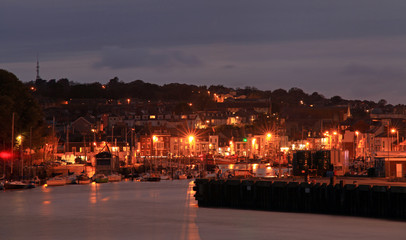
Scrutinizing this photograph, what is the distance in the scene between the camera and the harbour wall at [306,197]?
144ft

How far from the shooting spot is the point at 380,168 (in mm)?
Answer: 62562

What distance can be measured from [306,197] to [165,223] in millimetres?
9572

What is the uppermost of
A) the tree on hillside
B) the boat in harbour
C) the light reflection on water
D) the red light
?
the tree on hillside

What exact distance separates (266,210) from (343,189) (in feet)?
21.7

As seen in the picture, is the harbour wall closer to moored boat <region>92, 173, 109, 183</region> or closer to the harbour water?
the harbour water

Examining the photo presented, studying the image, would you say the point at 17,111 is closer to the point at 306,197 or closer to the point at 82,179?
the point at 82,179

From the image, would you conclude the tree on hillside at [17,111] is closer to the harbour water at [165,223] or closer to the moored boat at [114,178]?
the moored boat at [114,178]

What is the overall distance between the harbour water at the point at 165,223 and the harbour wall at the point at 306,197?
2.68 feet

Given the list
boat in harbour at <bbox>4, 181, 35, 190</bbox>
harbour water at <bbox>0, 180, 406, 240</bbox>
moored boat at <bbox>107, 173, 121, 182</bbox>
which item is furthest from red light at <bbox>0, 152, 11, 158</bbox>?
harbour water at <bbox>0, 180, 406, 240</bbox>

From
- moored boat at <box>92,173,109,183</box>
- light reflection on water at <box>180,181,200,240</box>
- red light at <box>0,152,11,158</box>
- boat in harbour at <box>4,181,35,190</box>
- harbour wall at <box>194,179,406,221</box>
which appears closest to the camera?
light reflection on water at <box>180,181,200,240</box>

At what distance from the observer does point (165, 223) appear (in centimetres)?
4897

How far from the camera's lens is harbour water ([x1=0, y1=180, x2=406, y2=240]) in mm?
41913

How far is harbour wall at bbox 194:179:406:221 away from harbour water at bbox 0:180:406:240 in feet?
2.68

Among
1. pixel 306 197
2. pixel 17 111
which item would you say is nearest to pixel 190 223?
pixel 306 197
